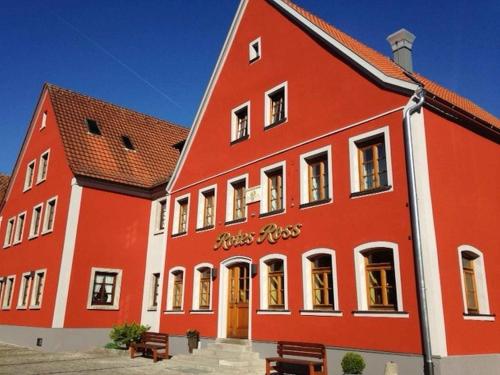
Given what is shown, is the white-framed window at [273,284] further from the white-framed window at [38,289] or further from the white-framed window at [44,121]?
the white-framed window at [44,121]

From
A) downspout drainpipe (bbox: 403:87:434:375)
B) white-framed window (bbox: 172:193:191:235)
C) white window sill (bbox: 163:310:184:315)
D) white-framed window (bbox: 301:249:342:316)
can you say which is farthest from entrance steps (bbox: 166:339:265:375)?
white-framed window (bbox: 172:193:191:235)

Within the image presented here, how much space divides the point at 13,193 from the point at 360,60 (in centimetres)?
2241

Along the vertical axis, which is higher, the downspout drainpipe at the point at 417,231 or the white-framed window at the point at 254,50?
the white-framed window at the point at 254,50

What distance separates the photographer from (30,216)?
78.8ft

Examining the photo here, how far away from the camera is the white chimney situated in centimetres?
1686

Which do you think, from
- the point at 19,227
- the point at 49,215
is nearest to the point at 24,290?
the point at 49,215

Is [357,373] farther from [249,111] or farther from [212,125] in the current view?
[212,125]

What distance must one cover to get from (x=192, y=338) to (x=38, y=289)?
8670 millimetres

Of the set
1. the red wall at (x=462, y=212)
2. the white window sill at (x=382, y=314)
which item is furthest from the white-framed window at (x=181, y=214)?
the red wall at (x=462, y=212)

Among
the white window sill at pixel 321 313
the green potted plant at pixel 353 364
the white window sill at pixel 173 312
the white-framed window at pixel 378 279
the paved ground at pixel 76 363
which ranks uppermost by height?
the white-framed window at pixel 378 279

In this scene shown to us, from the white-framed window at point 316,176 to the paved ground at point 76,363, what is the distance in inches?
228

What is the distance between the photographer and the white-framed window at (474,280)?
10992 mm

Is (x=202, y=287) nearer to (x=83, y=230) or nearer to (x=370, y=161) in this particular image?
(x=83, y=230)

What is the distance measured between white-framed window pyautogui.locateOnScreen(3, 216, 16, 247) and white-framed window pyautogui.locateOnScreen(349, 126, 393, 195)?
67.6 ft
